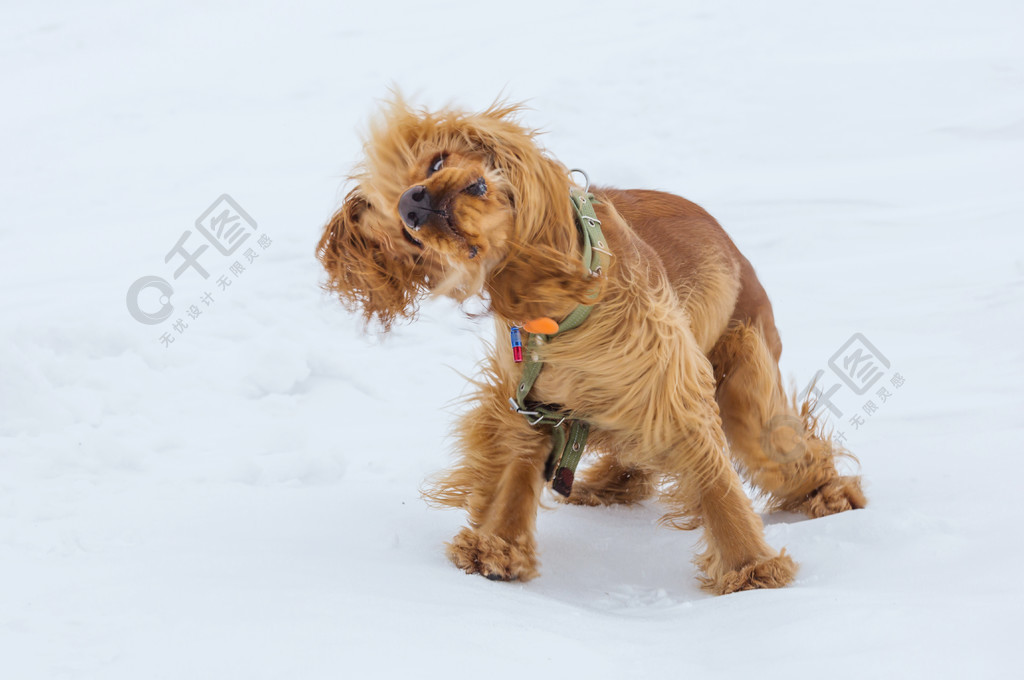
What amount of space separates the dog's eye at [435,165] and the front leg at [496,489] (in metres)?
0.76

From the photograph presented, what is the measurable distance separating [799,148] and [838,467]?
386cm

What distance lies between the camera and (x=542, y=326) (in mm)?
→ 2418

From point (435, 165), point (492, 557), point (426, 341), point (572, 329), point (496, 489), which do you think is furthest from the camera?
point (426, 341)

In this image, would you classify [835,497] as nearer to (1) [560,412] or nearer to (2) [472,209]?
(1) [560,412]

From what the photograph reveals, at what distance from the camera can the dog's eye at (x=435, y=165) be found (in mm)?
2209

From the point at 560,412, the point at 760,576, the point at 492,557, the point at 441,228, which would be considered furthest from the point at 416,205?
the point at 760,576

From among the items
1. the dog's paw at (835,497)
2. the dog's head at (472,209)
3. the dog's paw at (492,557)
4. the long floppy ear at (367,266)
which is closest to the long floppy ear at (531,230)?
the dog's head at (472,209)

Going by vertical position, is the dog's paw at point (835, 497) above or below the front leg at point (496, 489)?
below

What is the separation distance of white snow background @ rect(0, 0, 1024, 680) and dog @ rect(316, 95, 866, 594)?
15 cm

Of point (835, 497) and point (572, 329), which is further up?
point (572, 329)

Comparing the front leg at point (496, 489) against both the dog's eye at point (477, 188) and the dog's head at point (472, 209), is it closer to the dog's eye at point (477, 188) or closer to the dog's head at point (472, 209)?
the dog's head at point (472, 209)

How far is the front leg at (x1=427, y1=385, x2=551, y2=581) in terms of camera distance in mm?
2621

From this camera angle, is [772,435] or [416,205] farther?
[772,435]

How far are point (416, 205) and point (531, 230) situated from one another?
11.5 inches
